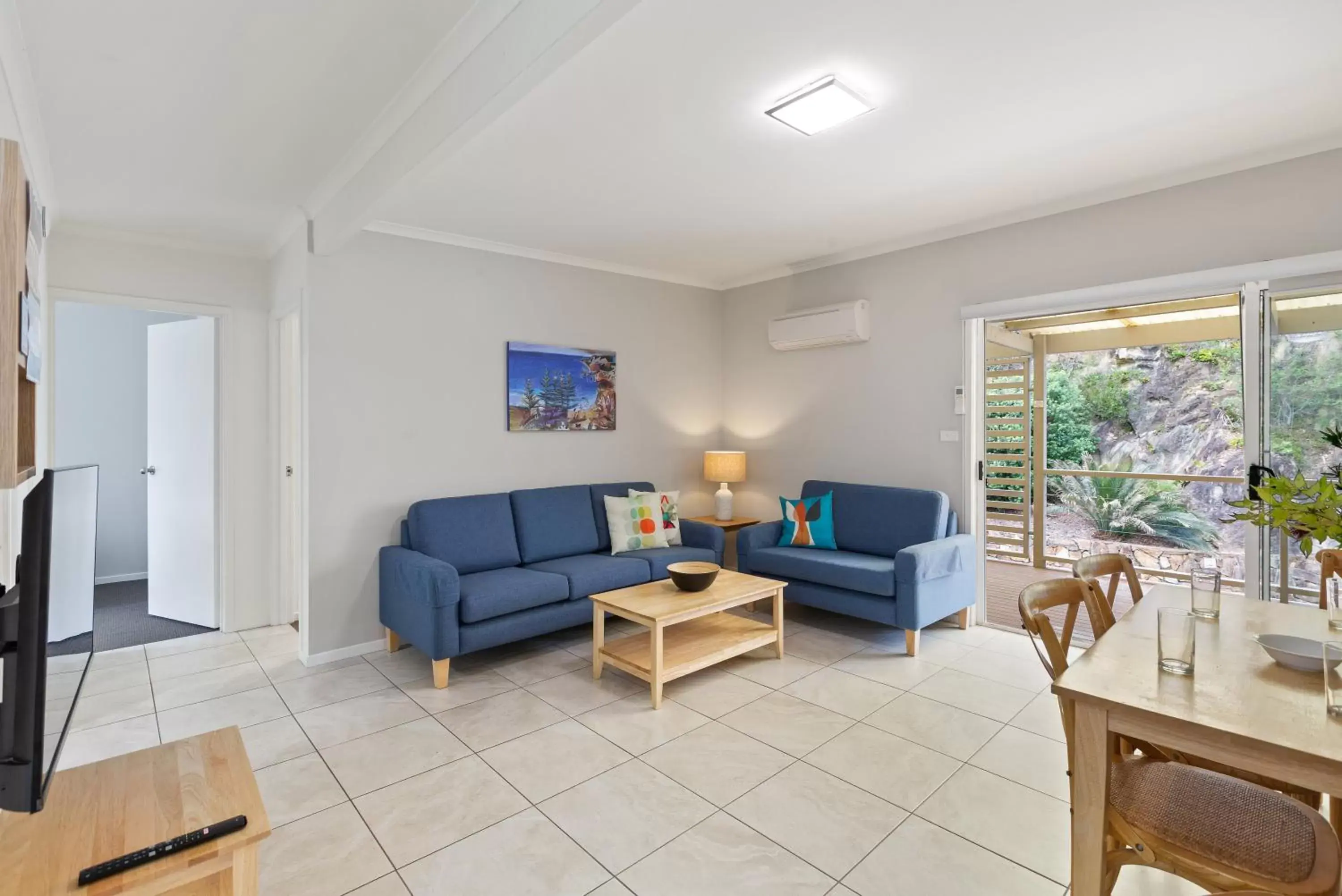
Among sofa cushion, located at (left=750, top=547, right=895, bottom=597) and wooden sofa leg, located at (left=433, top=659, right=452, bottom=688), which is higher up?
sofa cushion, located at (left=750, top=547, right=895, bottom=597)

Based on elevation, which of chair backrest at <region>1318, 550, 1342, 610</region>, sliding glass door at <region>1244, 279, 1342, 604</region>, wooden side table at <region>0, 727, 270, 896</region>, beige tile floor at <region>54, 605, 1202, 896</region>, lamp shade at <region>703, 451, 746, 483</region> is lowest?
beige tile floor at <region>54, 605, 1202, 896</region>

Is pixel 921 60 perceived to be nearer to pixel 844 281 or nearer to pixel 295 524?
pixel 844 281

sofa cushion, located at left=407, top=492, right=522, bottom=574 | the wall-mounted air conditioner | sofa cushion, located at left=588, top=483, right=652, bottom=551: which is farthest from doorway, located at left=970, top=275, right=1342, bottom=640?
sofa cushion, located at left=407, top=492, right=522, bottom=574

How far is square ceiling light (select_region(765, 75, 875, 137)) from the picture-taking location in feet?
7.75

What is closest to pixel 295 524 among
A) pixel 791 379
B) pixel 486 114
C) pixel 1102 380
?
pixel 486 114

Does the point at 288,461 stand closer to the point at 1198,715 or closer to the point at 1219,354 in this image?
the point at 1198,715

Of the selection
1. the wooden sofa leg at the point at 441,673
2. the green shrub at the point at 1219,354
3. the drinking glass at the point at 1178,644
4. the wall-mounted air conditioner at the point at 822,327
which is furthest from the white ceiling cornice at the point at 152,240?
the green shrub at the point at 1219,354

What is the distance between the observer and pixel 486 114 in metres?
2.09

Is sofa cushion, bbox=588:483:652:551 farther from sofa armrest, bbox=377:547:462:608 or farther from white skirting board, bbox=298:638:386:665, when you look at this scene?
white skirting board, bbox=298:638:386:665

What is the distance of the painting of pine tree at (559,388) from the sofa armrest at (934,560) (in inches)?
90.3

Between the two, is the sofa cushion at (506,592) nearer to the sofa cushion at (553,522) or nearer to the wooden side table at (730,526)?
the sofa cushion at (553,522)

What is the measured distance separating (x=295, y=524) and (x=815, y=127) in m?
3.88

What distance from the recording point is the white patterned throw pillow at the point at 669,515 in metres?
4.60

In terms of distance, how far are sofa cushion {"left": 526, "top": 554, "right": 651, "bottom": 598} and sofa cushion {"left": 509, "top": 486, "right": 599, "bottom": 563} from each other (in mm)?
95
